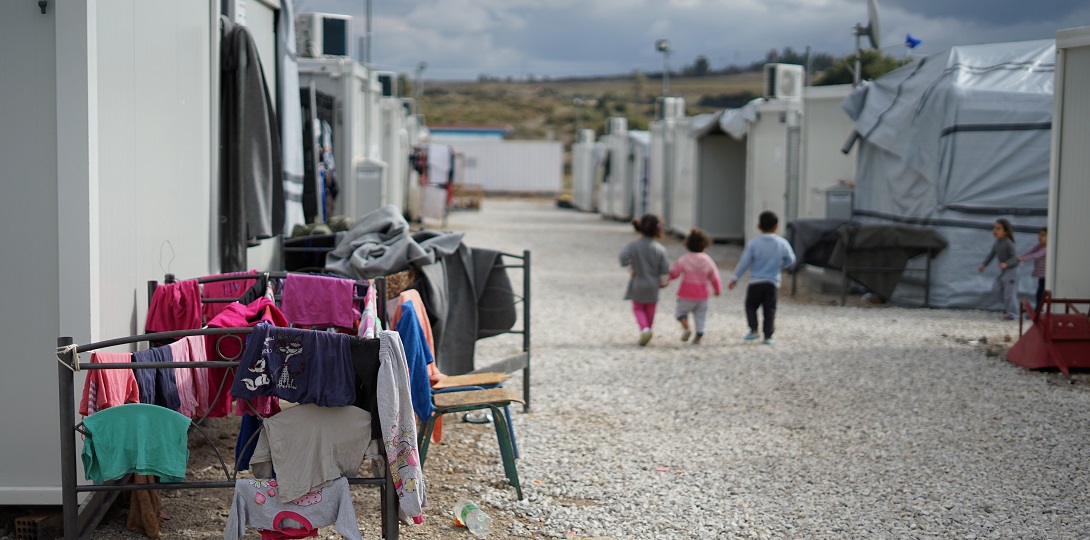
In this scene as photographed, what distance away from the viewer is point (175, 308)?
4359 mm

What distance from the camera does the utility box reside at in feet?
42.5

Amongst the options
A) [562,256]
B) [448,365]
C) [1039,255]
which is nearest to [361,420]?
[448,365]

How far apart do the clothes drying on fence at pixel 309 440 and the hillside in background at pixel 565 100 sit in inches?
2208

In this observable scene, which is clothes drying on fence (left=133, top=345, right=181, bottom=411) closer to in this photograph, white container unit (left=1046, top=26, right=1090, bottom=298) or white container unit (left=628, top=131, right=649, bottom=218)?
white container unit (left=1046, top=26, right=1090, bottom=298)

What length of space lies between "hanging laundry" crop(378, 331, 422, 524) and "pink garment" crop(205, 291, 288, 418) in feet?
2.10

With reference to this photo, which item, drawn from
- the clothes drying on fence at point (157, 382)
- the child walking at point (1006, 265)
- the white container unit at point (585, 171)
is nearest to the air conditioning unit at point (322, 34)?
the child walking at point (1006, 265)

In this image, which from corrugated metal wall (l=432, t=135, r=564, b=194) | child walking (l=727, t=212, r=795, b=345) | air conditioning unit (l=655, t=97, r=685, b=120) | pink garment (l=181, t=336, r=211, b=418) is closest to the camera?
pink garment (l=181, t=336, r=211, b=418)

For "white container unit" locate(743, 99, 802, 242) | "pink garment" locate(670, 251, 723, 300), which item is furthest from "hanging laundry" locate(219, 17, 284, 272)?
"white container unit" locate(743, 99, 802, 242)

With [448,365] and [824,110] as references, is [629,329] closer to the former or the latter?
[448,365]

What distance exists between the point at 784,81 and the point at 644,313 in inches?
315

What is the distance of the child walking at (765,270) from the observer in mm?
9078

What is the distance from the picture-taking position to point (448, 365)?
5.94m

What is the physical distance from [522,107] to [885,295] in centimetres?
6892

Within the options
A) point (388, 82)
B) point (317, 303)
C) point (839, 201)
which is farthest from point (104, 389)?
point (388, 82)
